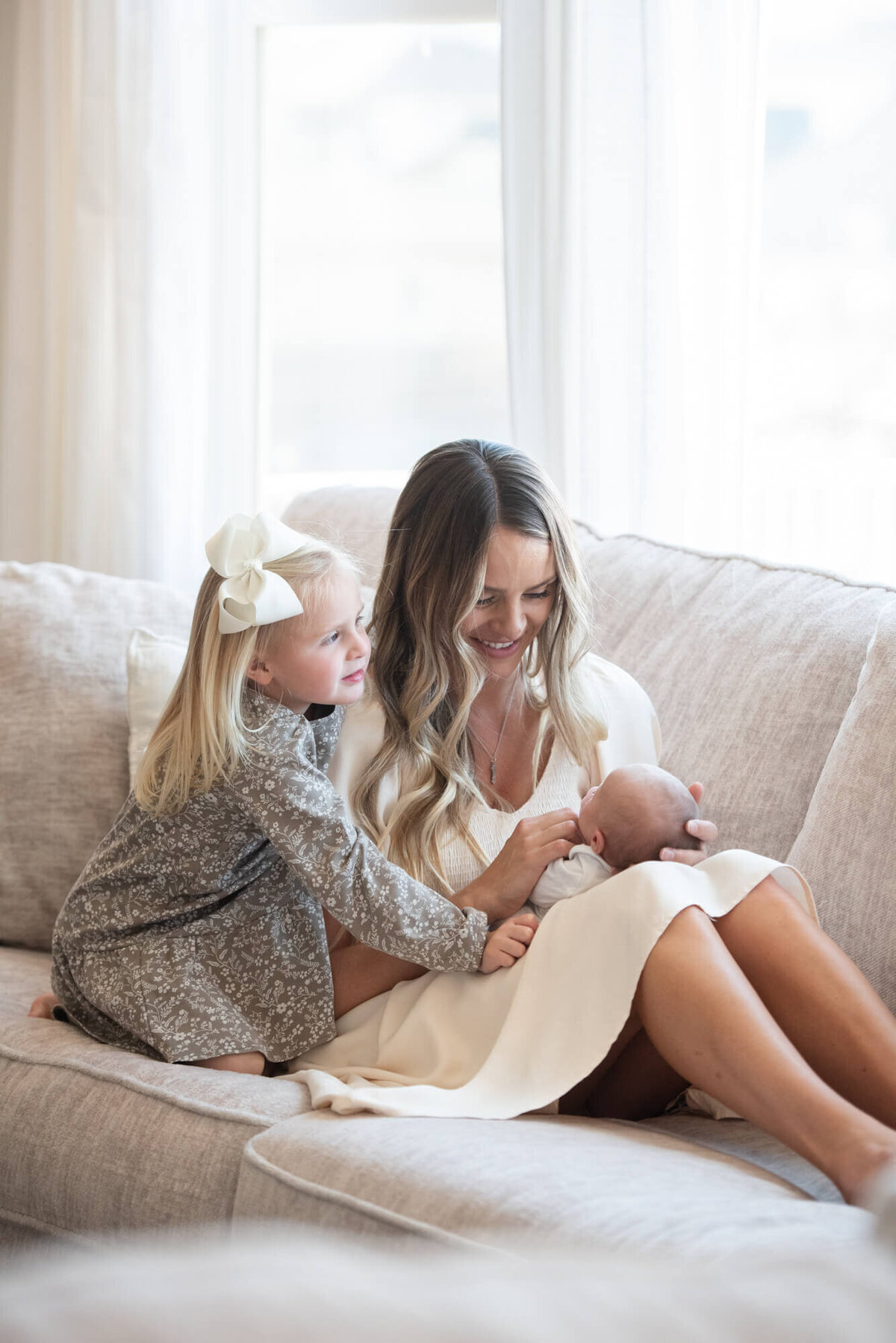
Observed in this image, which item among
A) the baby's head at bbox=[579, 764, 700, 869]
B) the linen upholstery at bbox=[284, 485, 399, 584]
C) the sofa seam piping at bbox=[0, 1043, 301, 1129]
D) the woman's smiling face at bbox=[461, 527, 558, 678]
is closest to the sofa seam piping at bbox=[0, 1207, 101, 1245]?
the sofa seam piping at bbox=[0, 1043, 301, 1129]

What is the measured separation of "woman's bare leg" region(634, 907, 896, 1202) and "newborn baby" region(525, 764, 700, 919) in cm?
21

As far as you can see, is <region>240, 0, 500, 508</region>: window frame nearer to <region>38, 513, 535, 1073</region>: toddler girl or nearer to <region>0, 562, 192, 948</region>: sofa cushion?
<region>0, 562, 192, 948</region>: sofa cushion

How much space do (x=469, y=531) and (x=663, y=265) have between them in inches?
42.3

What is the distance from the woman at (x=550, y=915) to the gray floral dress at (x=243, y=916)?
0.26ft

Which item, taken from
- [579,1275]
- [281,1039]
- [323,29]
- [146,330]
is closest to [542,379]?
[146,330]

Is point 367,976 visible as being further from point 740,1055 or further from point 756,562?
point 756,562

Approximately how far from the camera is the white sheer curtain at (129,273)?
2809 millimetres

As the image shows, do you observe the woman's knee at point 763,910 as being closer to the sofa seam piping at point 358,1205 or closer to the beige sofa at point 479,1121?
the beige sofa at point 479,1121

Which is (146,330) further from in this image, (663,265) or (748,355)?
(748,355)

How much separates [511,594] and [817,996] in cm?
68

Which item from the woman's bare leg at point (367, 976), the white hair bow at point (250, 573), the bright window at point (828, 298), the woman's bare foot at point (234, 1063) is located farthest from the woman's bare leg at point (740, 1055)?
the bright window at point (828, 298)

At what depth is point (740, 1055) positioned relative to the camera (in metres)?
1.14

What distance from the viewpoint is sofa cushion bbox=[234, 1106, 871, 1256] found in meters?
0.94

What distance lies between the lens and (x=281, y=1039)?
5.03 ft
